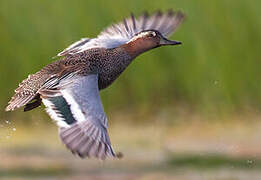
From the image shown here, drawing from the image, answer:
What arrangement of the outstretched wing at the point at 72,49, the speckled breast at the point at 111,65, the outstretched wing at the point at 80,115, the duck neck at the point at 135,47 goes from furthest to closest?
1. the outstretched wing at the point at 72,49
2. the duck neck at the point at 135,47
3. the speckled breast at the point at 111,65
4. the outstretched wing at the point at 80,115

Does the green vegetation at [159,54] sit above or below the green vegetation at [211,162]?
above

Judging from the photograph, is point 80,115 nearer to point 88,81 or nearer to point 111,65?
point 88,81

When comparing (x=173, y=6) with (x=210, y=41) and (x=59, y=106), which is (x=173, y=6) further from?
A: (x=59, y=106)

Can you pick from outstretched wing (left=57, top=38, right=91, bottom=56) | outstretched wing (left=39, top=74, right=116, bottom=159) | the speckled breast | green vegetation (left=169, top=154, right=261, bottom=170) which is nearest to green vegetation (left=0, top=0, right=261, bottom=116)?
green vegetation (left=169, top=154, right=261, bottom=170)

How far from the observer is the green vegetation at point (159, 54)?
6.89 meters

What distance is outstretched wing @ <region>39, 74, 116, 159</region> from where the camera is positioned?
Answer: 4.36m

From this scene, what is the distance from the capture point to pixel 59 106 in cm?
461

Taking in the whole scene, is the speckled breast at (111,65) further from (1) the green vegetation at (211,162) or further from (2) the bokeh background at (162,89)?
(1) the green vegetation at (211,162)

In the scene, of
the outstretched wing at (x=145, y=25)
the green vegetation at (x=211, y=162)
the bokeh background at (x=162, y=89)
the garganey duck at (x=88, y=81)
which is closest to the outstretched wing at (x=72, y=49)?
the garganey duck at (x=88, y=81)

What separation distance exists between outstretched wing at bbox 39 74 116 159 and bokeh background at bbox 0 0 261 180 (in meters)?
2.08

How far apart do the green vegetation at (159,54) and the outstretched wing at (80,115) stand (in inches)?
81.1

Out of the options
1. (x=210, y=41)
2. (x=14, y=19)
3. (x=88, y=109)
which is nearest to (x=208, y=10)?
(x=210, y=41)

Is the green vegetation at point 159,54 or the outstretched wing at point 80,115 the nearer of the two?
the outstretched wing at point 80,115

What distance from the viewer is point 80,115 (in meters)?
4.55
